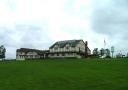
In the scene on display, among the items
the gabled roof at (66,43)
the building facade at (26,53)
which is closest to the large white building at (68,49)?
the gabled roof at (66,43)

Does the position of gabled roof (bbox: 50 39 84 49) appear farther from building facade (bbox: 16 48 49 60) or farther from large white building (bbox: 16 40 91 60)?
building facade (bbox: 16 48 49 60)

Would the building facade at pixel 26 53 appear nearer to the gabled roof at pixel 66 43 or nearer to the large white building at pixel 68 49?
the large white building at pixel 68 49

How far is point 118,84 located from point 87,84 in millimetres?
3199

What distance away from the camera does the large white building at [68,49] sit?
130000mm

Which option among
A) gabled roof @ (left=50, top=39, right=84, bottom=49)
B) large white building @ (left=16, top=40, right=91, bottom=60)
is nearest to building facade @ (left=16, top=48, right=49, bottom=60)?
large white building @ (left=16, top=40, right=91, bottom=60)

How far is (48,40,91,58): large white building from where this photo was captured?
13000cm

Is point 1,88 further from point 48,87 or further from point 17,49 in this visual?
point 17,49

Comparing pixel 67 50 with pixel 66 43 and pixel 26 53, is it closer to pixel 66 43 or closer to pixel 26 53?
pixel 66 43

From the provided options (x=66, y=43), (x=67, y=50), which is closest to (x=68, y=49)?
(x=67, y=50)

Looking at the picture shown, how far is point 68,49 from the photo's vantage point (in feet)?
433

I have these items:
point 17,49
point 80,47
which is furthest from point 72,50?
point 17,49

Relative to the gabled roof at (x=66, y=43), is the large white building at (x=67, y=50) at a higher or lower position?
lower

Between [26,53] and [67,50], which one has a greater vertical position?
[67,50]

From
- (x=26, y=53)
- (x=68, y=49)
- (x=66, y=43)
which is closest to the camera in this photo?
(x=68, y=49)
